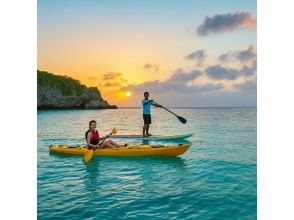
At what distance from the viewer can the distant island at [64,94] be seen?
51.4 meters

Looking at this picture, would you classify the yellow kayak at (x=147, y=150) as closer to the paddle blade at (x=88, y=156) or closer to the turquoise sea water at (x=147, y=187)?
the turquoise sea water at (x=147, y=187)

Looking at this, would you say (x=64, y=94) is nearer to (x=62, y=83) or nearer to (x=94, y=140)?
Result: (x=62, y=83)

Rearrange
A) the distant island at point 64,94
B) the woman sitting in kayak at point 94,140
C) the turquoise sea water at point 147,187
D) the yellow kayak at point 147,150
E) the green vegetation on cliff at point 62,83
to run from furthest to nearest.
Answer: the green vegetation on cliff at point 62,83 < the distant island at point 64,94 < the woman sitting in kayak at point 94,140 < the yellow kayak at point 147,150 < the turquoise sea water at point 147,187

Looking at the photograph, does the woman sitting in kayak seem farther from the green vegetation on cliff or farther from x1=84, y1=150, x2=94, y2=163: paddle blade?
the green vegetation on cliff

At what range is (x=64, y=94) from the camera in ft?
185

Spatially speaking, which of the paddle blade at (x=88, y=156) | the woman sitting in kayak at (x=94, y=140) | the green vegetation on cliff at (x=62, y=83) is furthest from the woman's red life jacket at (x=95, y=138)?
the green vegetation on cliff at (x=62, y=83)

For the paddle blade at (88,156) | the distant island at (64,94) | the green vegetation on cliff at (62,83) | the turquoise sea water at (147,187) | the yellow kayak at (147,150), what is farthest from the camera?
the green vegetation on cliff at (62,83)

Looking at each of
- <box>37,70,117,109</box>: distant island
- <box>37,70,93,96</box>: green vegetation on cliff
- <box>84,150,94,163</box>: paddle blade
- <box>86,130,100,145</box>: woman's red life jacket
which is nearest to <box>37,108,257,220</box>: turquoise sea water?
<box>84,150,94,163</box>: paddle blade

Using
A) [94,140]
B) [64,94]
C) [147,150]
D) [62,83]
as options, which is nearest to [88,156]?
[94,140]

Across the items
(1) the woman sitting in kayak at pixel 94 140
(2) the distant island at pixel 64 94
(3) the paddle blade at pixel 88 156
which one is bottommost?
(3) the paddle blade at pixel 88 156

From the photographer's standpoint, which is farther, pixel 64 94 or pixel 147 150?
pixel 64 94
